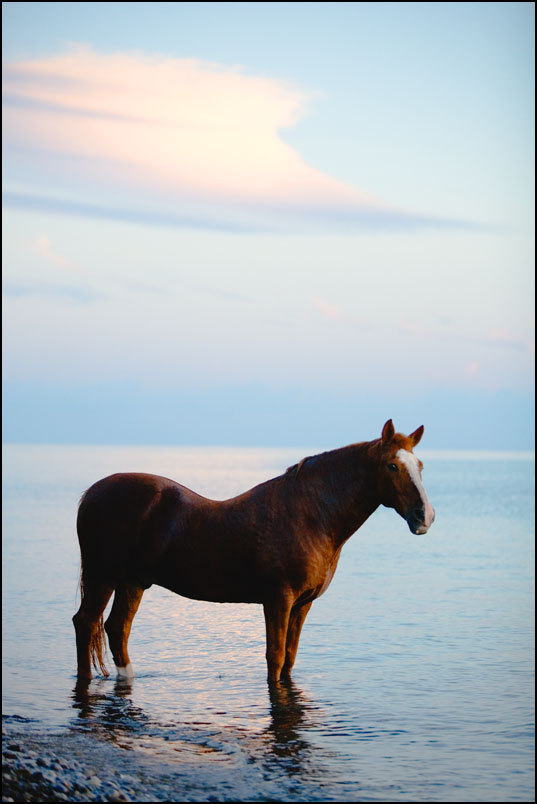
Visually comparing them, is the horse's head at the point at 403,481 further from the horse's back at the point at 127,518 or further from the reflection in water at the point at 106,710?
the reflection in water at the point at 106,710

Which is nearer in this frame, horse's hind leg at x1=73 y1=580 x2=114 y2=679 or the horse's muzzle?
the horse's muzzle

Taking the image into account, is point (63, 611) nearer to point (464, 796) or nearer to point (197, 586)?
point (197, 586)

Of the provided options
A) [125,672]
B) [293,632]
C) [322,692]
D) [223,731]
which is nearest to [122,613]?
[125,672]

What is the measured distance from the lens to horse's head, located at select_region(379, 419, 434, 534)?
7.86 m

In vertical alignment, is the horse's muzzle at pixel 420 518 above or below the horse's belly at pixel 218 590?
above

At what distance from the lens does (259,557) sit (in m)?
8.23

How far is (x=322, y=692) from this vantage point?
9070 mm

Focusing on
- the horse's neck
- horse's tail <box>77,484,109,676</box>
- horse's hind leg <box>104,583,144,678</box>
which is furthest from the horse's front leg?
horse's tail <box>77,484,109,676</box>

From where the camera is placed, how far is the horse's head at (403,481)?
7861mm

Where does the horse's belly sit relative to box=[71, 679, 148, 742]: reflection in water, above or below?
above

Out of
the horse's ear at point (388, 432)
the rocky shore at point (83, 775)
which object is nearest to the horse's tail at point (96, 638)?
the rocky shore at point (83, 775)

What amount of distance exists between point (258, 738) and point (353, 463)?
226cm

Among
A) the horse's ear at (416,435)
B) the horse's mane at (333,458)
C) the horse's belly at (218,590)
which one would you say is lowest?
the horse's belly at (218,590)

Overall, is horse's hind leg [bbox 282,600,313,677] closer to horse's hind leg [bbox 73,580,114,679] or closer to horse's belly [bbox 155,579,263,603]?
horse's belly [bbox 155,579,263,603]
